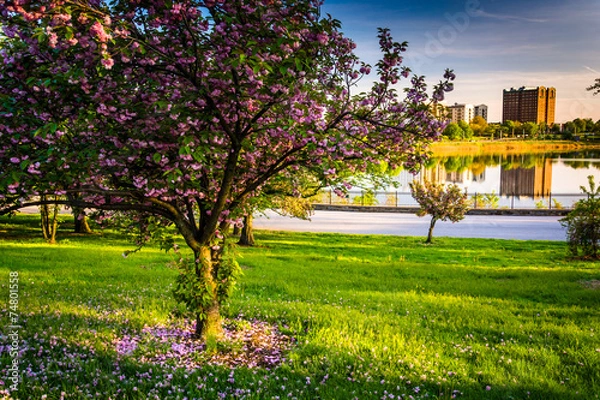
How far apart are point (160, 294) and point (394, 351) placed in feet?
16.4

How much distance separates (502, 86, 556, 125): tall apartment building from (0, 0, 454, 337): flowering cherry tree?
154 metres

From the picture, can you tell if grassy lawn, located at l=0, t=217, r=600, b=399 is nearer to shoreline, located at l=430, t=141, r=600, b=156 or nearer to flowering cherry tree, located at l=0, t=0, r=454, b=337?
flowering cherry tree, located at l=0, t=0, r=454, b=337

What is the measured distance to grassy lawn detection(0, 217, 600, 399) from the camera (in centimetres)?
502

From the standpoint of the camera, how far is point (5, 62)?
4.93m

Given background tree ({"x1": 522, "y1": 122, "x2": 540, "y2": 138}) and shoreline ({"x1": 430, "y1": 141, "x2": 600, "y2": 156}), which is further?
background tree ({"x1": 522, "y1": 122, "x2": 540, "y2": 138})

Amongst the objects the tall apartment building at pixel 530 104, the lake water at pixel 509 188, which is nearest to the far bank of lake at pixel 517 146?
the tall apartment building at pixel 530 104

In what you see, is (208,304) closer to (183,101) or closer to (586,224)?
(183,101)

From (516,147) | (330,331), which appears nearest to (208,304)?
(330,331)

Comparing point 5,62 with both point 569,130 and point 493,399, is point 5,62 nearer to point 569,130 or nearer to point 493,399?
point 493,399

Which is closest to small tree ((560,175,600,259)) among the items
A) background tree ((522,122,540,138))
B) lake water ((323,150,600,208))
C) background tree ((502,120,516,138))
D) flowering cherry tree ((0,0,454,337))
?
flowering cherry tree ((0,0,454,337))

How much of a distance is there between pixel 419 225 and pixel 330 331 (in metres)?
21.6

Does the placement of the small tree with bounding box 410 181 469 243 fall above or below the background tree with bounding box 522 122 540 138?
below

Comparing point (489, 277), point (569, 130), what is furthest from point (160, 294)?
point (569, 130)

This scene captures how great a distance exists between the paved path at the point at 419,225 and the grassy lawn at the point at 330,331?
10.7m
